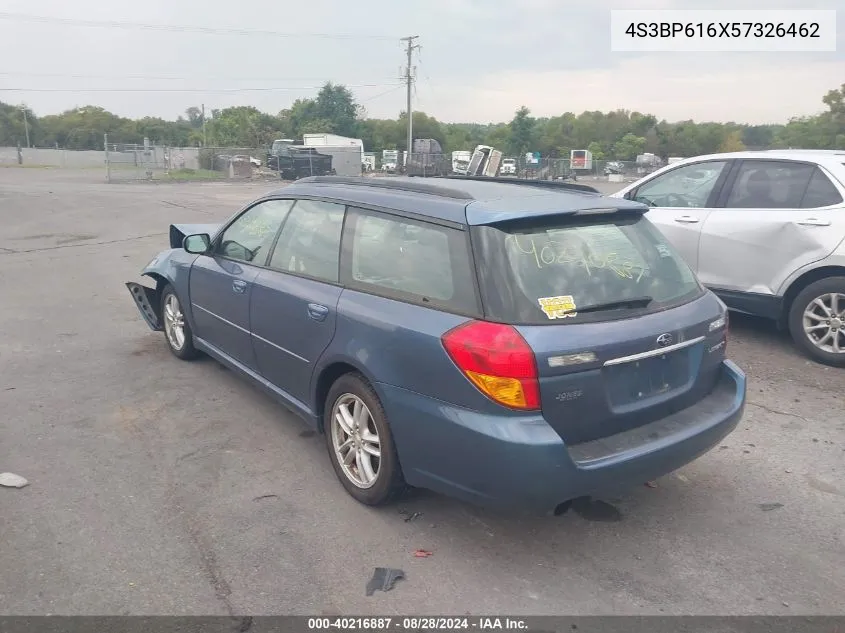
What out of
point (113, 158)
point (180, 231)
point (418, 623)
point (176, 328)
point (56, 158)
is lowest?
point (418, 623)

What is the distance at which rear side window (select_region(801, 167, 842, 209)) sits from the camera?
5816 millimetres

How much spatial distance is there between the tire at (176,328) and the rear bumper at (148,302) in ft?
0.45

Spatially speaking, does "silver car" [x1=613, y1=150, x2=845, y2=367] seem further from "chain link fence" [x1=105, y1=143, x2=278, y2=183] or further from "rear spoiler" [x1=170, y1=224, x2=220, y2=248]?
"chain link fence" [x1=105, y1=143, x2=278, y2=183]

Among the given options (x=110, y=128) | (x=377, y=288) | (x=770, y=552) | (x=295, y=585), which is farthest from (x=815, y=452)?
(x=110, y=128)

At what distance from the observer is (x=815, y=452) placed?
430cm

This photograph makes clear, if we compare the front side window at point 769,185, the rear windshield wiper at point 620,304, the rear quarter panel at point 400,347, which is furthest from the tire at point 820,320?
the rear quarter panel at point 400,347

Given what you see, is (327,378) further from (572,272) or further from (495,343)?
(572,272)

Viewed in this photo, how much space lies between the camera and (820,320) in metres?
5.85

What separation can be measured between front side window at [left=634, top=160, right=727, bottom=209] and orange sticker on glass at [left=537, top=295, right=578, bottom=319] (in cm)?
391

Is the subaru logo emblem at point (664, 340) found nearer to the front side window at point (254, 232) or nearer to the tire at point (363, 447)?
the tire at point (363, 447)

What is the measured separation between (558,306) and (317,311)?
4.48 feet

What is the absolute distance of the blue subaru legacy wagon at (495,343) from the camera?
2885 millimetres

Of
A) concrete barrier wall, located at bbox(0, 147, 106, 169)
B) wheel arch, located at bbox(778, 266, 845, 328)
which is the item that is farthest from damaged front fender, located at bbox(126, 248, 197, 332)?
concrete barrier wall, located at bbox(0, 147, 106, 169)

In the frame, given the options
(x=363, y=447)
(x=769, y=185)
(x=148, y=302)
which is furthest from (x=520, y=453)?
(x=769, y=185)
